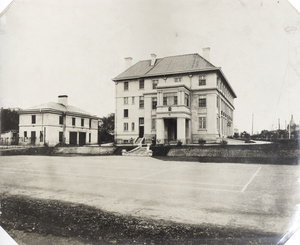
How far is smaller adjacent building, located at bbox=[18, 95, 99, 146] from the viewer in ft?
8.13

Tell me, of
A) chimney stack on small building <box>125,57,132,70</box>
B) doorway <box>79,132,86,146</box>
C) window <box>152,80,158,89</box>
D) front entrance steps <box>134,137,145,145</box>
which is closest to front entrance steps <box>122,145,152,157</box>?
front entrance steps <box>134,137,145,145</box>

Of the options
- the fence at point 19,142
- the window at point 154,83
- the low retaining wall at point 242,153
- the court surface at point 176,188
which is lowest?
the court surface at point 176,188

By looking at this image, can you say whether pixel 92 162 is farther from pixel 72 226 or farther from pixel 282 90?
pixel 282 90

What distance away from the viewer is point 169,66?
2146 millimetres

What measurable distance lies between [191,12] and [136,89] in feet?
2.60

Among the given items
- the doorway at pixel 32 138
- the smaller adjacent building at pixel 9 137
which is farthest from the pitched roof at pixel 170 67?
the smaller adjacent building at pixel 9 137

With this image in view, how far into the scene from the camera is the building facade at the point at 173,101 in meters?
2.10

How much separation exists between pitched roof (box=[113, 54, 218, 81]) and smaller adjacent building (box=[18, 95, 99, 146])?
0.61 m

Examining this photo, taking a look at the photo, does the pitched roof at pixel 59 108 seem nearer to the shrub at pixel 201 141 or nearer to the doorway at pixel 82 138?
the doorway at pixel 82 138

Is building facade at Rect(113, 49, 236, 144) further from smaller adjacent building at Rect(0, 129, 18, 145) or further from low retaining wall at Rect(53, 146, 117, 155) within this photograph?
smaller adjacent building at Rect(0, 129, 18, 145)

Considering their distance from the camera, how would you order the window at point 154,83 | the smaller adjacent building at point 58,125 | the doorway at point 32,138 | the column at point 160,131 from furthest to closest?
the doorway at point 32,138 → the smaller adjacent building at point 58,125 → the column at point 160,131 → the window at point 154,83

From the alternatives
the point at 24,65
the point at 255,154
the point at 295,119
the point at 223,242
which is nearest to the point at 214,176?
the point at 255,154

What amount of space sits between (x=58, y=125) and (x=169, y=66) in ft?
4.04

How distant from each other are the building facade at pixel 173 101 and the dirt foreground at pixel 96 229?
0.69 metres
